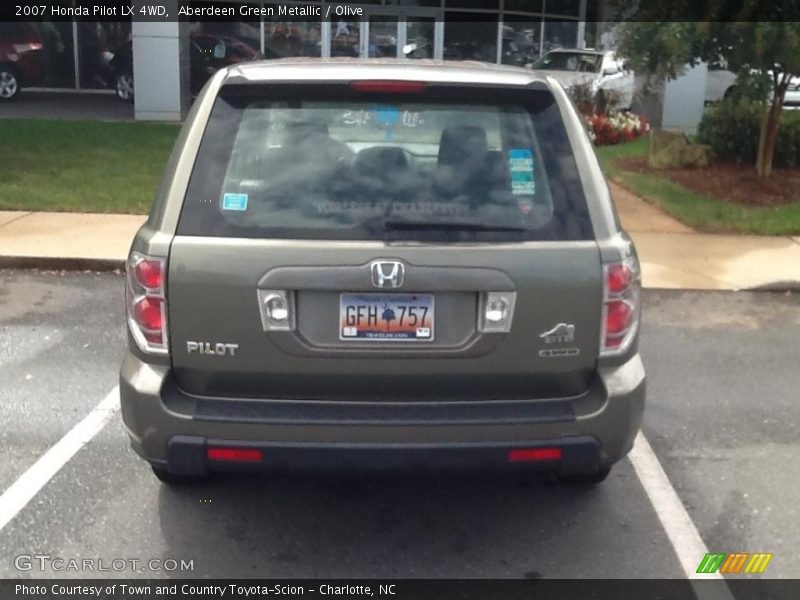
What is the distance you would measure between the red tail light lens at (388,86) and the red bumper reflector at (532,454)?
1.33m

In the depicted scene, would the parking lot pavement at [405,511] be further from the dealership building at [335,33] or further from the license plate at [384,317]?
the dealership building at [335,33]

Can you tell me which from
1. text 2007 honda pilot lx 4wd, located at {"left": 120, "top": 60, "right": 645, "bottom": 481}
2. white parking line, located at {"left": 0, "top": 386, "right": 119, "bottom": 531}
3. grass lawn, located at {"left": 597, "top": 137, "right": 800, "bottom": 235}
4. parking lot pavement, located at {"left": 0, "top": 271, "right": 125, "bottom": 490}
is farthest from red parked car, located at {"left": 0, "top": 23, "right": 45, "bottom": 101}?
text 2007 honda pilot lx 4wd, located at {"left": 120, "top": 60, "right": 645, "bottom": 481}

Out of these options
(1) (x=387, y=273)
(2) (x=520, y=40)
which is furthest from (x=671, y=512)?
(2) (x=520, y=40)

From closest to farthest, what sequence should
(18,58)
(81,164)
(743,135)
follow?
(81,164) → (743,135) → (18,58)

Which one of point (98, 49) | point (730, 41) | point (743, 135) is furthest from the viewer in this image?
point (98, 49)

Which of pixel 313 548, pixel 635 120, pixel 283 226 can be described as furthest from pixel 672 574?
pixel 635 120

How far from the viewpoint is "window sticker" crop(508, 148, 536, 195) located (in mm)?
3625

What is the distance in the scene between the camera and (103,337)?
673 cm

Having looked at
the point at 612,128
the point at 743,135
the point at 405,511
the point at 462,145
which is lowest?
the point at 405,511

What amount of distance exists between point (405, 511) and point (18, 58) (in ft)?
70.2

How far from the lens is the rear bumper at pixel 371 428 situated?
3490 mm

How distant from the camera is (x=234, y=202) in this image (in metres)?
3.57

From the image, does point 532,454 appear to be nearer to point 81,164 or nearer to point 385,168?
point 385,168

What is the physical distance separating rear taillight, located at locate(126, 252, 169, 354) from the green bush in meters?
11.5
